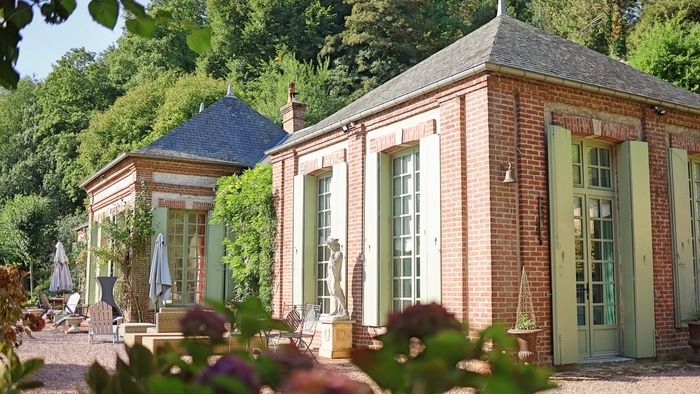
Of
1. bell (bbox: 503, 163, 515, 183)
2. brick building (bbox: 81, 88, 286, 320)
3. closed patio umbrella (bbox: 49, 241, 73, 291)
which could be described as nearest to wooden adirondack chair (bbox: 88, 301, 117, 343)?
brick building (bbox: 81, 88, 286, 320)

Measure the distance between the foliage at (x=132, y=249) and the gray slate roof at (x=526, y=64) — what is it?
19.4 feet

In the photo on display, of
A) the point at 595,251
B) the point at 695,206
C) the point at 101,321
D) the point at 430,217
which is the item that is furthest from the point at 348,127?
the point at 101,321

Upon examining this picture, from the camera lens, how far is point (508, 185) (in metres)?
8.52

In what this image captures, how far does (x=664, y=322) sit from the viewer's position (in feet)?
31.5

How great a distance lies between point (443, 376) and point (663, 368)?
8.99 m

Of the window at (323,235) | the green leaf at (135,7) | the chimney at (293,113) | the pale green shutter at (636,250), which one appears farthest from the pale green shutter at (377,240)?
the chimney at (293,113)

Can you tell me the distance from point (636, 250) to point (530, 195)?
1.88 metres

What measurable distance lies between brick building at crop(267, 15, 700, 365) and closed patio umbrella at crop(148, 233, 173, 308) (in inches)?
186

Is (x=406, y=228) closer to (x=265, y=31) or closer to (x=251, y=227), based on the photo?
(x=251, y=227)

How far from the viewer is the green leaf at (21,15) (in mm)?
2066

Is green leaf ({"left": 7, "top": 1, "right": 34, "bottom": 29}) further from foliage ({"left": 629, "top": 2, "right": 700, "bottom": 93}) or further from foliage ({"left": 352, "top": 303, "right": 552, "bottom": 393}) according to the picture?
foliage ({"left": 629, "top": 2, "right": 700, "bottom": 93})

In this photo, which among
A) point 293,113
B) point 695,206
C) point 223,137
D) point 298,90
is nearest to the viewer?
point 695,206

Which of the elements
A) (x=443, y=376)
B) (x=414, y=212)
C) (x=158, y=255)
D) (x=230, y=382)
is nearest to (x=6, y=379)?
(x=230, y=382)

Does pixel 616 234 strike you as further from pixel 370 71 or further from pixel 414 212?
pixel 370 71
